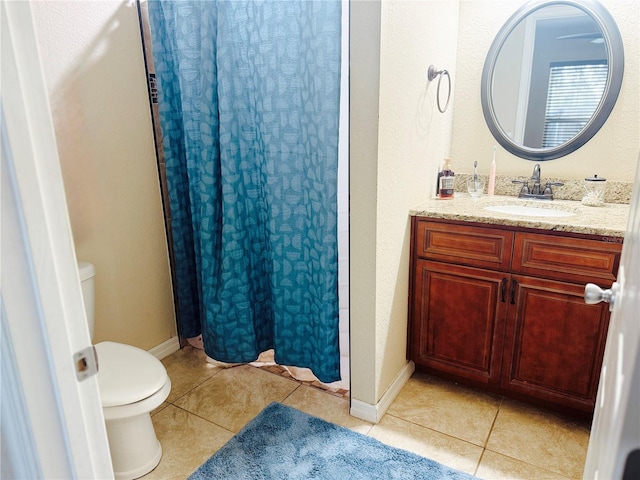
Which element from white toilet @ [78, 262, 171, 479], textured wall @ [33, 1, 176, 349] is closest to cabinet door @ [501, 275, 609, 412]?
white toilet @ [78, 262, 171, 479]

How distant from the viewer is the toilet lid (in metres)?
1.57

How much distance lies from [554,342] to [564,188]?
814mm

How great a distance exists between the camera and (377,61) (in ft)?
5.08

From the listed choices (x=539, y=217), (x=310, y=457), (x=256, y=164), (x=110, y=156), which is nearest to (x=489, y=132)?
(x=539, y=217)

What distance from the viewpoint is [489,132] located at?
234 centimetres

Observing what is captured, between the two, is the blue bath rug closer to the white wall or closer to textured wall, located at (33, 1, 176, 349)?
the white wall

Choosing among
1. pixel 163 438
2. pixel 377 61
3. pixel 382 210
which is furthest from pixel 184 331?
pixel 377 61

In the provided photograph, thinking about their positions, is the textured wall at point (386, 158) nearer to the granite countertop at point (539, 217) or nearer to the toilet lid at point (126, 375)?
the granite countertop at point (539, 217)

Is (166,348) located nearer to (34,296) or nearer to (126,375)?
(126,375)

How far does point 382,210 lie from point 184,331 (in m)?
1.42

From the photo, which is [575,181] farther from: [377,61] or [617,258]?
[377,61]

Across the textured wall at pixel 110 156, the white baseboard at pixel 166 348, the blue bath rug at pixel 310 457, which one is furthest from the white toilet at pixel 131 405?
the white baseboard at pixel 166 348

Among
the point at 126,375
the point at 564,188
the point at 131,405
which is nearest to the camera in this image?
the point at 131,405

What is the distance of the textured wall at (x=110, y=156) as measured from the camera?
1.87 meters
